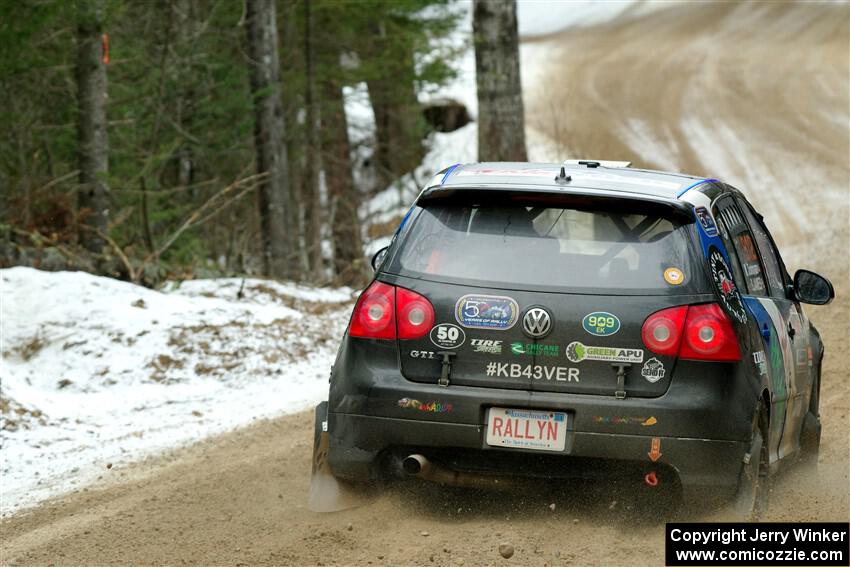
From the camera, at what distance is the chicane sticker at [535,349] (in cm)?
547

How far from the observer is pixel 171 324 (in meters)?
11.4

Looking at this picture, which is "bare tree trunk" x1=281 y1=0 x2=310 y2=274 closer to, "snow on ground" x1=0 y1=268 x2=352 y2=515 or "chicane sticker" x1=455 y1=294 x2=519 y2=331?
"snow on ground" x1=0 y1=268 x2=352 y2=515

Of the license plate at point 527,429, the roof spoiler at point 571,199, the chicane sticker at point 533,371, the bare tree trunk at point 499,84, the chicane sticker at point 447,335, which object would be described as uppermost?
the bare tree trunk at point 499,84

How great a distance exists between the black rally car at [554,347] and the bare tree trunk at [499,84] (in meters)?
10.9

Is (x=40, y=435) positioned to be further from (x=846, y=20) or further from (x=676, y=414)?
(x=846, y=20)

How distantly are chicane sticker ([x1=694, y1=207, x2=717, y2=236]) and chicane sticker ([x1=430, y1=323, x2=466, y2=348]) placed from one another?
122cm

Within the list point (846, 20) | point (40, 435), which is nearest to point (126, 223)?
point (40, 435)

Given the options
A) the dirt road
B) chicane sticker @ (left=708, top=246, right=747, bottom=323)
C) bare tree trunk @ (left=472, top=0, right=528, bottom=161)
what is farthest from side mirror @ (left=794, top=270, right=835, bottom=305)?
bare tree trunk @ (left=472, top=0, right=528, bottom=161)

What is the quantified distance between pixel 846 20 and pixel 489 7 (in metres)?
26.4

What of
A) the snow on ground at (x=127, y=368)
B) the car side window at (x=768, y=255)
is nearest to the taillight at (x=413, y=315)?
the car side window at (x=768, y=255)

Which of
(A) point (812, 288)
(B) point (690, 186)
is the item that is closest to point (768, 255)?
(A) point (812, 288)

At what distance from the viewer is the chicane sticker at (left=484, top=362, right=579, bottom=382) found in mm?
5477

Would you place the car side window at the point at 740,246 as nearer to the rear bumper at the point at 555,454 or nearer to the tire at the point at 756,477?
the tire at the point at 756,477

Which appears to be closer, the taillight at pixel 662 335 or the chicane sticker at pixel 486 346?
the taillight at pixel 662 335
